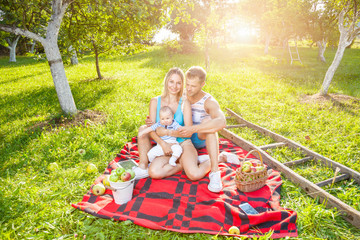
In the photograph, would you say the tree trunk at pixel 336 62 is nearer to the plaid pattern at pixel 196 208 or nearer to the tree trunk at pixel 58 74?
the plaid pattern at pixel 196 208

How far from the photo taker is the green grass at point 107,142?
Result: 9.59 ft

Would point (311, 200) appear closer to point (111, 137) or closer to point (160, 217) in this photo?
point (160, 217)

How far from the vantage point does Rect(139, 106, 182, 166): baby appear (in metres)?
3.77

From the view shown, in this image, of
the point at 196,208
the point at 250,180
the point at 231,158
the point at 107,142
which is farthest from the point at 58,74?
the point at 250,180

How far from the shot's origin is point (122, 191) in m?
3.20

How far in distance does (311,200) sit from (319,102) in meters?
6.00

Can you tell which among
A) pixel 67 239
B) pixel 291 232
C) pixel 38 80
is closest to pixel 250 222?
pixel 291 232

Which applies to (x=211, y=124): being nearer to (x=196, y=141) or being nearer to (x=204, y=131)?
(x=204, y=131)

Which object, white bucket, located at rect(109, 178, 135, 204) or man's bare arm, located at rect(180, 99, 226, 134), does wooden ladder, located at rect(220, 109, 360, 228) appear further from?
white bucket, located at rect(109, 178, 135, 204)

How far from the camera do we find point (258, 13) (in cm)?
2783

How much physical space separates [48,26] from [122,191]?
5400 millimetres

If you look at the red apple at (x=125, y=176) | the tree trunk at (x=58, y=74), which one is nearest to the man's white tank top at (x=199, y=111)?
the red apple at (x=125, y=176)

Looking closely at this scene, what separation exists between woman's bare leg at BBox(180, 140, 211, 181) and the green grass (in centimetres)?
109

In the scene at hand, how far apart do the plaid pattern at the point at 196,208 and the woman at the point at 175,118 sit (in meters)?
0.18
